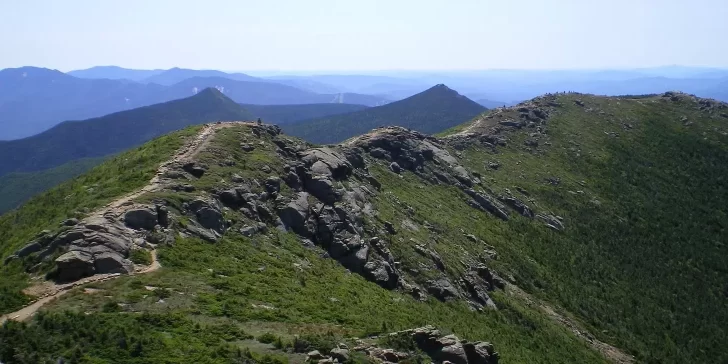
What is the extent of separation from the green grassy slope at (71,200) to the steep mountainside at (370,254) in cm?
32

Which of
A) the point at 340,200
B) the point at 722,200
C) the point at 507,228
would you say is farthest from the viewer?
the point at 722,200

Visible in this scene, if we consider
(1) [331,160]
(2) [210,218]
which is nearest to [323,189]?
(1) [331,160]

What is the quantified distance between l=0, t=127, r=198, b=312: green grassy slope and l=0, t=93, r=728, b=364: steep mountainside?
324 mm

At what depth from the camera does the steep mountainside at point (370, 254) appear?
94.6 ft

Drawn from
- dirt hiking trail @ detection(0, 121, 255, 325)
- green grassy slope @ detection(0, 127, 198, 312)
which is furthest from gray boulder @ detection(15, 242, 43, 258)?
dirt hiking trail @ detection(0, 121, 255, 325)

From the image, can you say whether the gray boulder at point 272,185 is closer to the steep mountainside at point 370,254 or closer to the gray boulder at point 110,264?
the steep mountainside at point 370,254

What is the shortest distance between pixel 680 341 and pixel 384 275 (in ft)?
146

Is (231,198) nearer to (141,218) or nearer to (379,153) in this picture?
(141,218)

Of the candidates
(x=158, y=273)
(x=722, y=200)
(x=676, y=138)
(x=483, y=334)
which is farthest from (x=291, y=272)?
(x=676, y=138)

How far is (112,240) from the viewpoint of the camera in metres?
35.9

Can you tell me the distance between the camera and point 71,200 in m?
46.2

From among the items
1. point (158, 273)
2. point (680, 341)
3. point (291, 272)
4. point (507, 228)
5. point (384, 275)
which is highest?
point (158, 273)

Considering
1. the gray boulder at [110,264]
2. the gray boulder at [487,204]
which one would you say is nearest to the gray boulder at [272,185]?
the gray boulder at [110,264]

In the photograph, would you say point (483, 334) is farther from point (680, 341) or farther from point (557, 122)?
point (557, 122)
